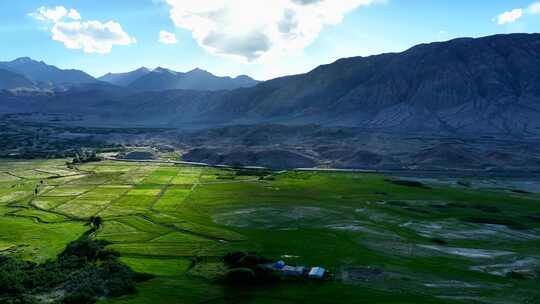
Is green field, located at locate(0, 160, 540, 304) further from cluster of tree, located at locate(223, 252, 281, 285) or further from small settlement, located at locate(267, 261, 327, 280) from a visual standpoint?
cluster of tree, located at locate(223, 252, 281, 285)

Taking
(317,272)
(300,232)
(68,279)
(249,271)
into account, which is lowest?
(300,232)

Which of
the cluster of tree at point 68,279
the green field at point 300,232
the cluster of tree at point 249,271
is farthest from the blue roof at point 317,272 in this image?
the cluster of tree at point 68,279

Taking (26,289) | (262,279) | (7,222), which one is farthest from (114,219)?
(262,279)

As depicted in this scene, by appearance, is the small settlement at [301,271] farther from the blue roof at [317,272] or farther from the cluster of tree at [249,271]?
the cluster of tree at [249,271]

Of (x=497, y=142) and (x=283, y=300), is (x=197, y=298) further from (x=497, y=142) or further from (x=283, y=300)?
(x=497, y=142)

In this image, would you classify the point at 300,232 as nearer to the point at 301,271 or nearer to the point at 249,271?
the point at 301,271

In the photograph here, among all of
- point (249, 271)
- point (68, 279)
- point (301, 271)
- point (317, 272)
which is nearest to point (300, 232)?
point (301, 271)

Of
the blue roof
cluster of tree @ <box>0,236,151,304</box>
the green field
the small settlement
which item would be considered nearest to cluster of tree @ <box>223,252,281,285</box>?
the small settlement
